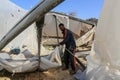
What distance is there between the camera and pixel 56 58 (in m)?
6.71

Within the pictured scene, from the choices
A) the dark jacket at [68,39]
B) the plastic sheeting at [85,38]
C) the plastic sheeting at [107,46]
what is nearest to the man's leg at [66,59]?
the dark jacket at [68,39]

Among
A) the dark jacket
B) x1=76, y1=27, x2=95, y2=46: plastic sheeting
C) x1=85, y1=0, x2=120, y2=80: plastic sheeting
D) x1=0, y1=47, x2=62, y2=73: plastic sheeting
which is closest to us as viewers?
x1=85, y1=0, x2=120, y2=80: plastic sheeting

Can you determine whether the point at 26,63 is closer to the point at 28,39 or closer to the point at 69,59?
the point at 69,59

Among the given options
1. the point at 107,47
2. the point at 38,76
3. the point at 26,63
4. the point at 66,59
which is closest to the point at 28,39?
the point at 66,59

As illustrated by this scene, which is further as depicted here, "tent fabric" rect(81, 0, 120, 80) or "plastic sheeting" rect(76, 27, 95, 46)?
"plastic sheeting" rect(76, 27, 95, 46)

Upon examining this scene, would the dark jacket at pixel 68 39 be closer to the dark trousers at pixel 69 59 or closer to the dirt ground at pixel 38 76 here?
the dark trousers at pixel 69 59

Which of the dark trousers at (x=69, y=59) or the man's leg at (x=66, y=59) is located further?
the man's leg at (x=66, y=59)

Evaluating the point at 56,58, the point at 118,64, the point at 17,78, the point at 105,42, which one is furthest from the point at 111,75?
the point at 17,78

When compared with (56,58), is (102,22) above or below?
above

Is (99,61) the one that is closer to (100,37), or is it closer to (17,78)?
(100,37)

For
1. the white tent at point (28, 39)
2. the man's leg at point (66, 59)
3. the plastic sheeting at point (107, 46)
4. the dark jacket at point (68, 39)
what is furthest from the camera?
the man's leg at point (66, 59)

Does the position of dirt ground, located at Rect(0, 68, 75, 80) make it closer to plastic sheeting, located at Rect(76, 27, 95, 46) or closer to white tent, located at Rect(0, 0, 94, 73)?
white tent, located at Rect(0, 0, 94, 73)

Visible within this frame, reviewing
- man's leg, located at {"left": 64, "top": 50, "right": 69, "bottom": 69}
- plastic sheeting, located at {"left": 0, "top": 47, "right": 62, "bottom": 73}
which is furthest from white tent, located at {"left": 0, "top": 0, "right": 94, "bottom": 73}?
man's leg, located at {"left": 64, "top": 50, "right": 69, "bottom": 69}

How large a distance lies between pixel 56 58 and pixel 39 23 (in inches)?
122
